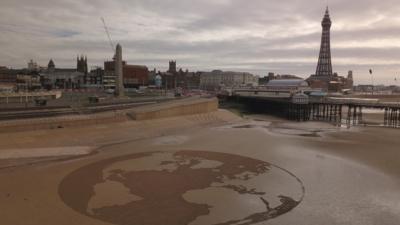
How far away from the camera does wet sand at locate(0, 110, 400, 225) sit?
49.3ft

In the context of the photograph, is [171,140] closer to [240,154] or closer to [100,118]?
[100,118]

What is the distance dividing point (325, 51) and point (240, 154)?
173017mm

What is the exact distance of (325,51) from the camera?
607 ft

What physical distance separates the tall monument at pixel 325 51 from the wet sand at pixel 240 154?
496 feet

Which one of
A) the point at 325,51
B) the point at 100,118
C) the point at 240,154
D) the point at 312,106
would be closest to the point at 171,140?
the point at 100,118

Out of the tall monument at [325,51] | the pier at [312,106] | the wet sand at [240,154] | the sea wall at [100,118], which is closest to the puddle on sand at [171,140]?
the wet sand at [240,154]

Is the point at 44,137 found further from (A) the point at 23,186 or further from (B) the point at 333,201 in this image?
(B) the point at 333,201

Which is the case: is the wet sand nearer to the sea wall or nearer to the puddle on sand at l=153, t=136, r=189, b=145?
the puddle on sand at l=153, t=136, r=189, b=145

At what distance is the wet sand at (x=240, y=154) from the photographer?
15031 mm

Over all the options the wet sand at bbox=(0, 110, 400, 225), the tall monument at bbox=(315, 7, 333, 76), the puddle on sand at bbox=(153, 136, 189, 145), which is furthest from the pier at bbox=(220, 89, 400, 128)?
the tall monument at bbox=(315, 7, 333, 76)

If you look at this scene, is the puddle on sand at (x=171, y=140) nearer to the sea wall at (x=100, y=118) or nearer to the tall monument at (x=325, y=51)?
the sea wall at (x=100, y=118)

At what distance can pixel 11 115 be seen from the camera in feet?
113

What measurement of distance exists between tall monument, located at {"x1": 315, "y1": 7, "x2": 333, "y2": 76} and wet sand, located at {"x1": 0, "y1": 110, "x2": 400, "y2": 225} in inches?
5956

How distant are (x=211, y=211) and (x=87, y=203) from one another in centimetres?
563
